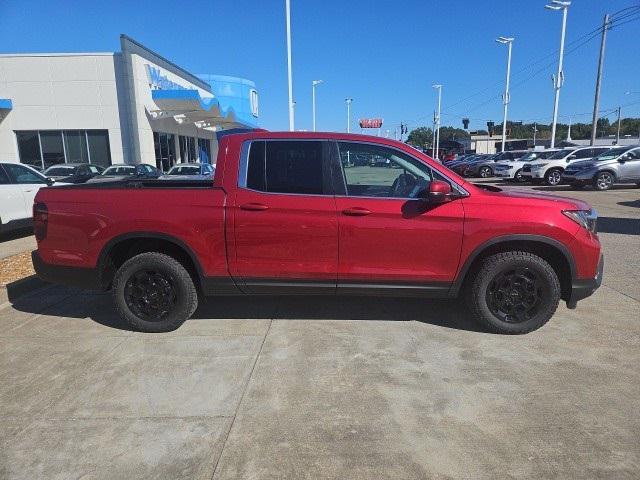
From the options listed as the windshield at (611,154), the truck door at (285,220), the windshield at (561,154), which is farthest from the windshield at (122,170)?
the windshield at (561,154)

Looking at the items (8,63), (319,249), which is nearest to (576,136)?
(8,63)

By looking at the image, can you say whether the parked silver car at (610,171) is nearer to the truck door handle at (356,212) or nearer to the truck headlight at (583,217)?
the truck headlight at (583,217)

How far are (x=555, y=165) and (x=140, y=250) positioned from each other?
20777 mm

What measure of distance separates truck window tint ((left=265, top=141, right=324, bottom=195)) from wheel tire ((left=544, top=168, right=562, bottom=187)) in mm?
19944

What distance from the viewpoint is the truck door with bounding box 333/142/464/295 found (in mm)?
3998

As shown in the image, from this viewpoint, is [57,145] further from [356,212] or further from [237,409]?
[237,409]

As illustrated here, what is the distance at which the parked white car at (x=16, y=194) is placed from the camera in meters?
8.68

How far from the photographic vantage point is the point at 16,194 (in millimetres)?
8930

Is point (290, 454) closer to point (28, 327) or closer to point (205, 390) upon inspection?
point (205, 390)

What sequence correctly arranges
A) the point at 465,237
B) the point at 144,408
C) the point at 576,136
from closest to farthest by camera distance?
the point at 144,408 < the point at 465,237 < the point at 576,136

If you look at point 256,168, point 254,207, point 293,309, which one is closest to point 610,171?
point 293,309

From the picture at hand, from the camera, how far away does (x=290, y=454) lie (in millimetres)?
2617

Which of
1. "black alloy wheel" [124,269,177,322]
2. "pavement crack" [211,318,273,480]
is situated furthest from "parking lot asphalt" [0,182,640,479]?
"black alloy wheel" [124,269,177,322]

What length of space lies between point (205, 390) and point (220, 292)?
3.76ft
